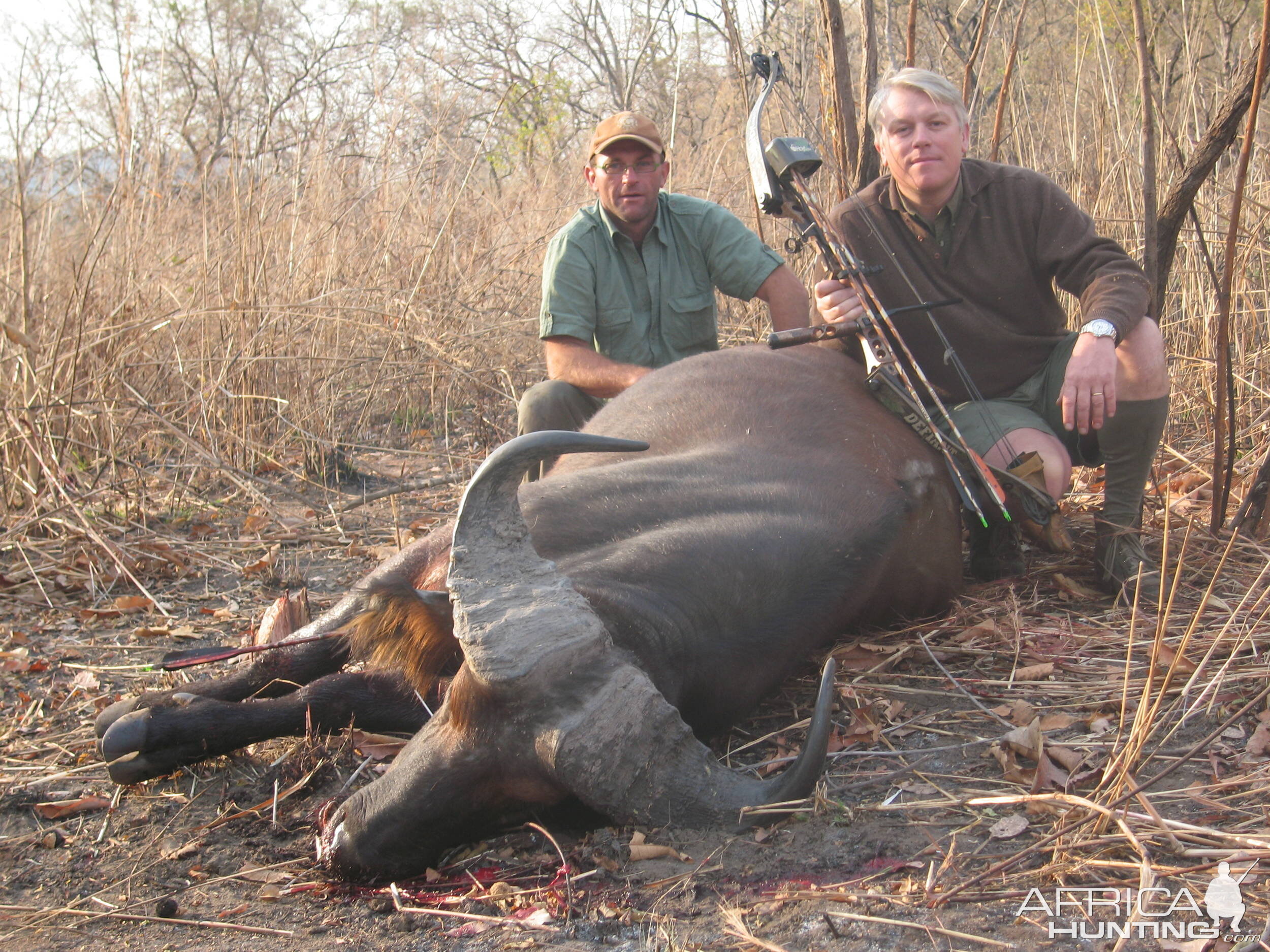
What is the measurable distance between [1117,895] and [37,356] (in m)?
4.45

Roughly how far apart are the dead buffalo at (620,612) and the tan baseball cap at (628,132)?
1301 mm

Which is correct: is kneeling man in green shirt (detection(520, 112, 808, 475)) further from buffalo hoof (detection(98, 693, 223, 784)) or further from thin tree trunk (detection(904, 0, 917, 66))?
buffalo hoof (detection(98, 693, 223, 784))

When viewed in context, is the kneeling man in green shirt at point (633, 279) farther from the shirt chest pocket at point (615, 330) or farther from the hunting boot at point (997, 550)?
the hunting boot at point (997, 550)

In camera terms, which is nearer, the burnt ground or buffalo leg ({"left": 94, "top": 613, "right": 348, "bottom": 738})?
the burnt ground

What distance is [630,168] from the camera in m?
4.74

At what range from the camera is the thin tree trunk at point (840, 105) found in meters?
4.26

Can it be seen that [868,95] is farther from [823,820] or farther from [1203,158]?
[823,820]

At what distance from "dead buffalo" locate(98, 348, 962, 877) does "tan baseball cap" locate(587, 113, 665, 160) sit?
51.2 inches

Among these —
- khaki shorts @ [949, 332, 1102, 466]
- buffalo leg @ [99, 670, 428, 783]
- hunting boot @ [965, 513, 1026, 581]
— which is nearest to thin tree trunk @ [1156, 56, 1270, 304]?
khaki shorts @ [949, 332, 1102, 466]

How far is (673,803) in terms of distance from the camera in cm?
209

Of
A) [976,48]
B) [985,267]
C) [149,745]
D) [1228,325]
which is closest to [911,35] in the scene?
[976,48]

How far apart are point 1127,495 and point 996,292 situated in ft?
2.74

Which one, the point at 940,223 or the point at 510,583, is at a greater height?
the point at 940,223

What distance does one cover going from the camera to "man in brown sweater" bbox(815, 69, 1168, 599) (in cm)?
341
